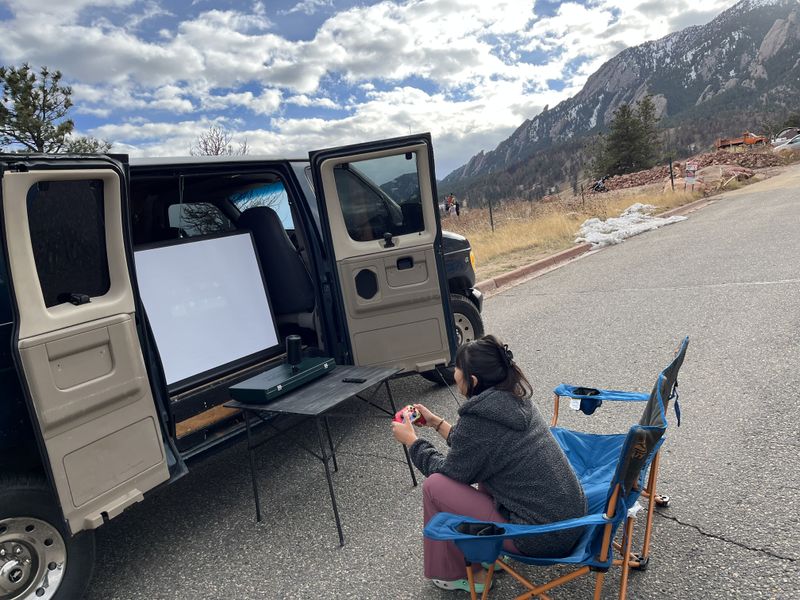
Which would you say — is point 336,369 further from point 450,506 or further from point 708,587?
point 708,587

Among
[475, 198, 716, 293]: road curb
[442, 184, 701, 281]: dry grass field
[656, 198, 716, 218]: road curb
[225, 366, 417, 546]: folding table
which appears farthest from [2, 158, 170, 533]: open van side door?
[656, 198, 716, 218]: road curb

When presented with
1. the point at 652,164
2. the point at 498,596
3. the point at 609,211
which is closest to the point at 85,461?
the point at 498,596

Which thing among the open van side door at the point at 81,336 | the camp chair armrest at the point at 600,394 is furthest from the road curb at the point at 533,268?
the open van side door at the point at 81,336

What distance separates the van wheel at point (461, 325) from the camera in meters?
5.17

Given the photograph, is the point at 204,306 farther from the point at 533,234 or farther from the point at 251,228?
the point at 533,234

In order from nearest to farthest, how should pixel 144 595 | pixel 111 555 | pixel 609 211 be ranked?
pixel 144 595, pixel 111 555, pixel 609 211

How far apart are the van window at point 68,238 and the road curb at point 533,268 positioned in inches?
302

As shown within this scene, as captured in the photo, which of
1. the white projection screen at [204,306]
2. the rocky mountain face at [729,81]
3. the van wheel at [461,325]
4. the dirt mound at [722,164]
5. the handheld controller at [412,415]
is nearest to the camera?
the handheld controller at [412,415]

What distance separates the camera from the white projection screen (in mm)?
3768

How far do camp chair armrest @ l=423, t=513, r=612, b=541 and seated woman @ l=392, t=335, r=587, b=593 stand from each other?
0.52ft

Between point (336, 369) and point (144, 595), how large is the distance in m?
1.61

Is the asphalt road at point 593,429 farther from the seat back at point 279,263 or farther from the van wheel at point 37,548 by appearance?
the seat back at point 279,263

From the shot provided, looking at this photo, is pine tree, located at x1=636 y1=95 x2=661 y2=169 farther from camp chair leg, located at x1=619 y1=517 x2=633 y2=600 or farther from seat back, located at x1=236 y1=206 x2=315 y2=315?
camp chair leg, located at x1=619 y1=517 x2=633 y2=600

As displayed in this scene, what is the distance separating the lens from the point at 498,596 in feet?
8.05
